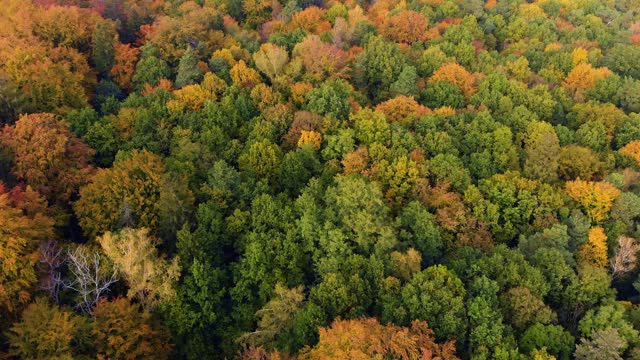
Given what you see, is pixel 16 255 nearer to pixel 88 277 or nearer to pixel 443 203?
pixel 88 277

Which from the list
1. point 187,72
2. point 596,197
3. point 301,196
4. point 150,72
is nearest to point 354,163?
point 301,196

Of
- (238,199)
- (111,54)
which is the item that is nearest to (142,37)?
(111,54)

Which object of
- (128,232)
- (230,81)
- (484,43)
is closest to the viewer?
(128,232)

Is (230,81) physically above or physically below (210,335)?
above

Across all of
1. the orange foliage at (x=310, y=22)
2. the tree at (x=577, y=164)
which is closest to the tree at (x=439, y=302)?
the tree at (x=577, y=164)

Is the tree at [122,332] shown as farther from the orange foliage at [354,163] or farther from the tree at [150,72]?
the tree at [150,72]

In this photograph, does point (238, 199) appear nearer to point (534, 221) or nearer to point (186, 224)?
point (186, 224)

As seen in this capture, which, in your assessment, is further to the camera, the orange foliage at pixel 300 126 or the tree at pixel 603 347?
the orange foliage at pixel 300 126

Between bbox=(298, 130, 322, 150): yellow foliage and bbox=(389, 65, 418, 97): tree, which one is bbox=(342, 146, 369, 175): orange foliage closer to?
bbox=(298, 130, 322, 150): yellow foliage
